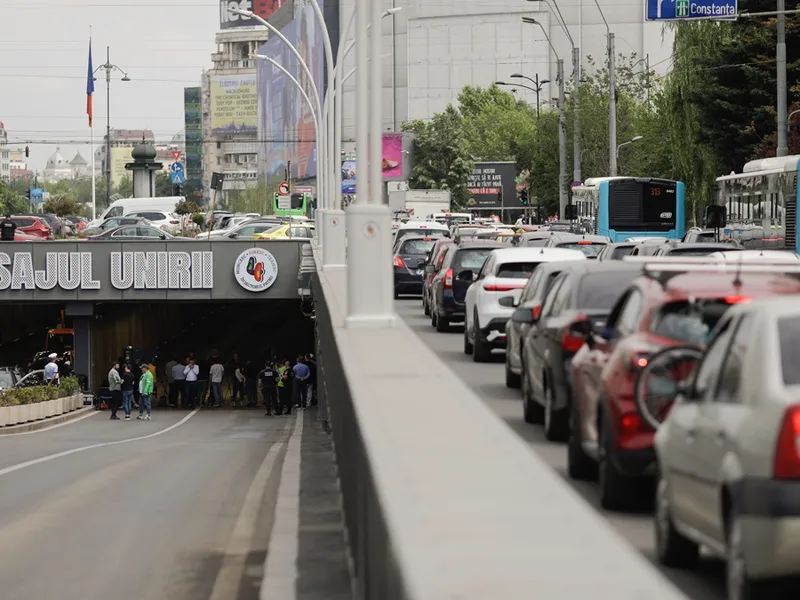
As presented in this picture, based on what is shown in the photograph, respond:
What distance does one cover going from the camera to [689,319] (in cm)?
1110

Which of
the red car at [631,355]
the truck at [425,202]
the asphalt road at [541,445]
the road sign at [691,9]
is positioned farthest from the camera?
the truck at [425,202]

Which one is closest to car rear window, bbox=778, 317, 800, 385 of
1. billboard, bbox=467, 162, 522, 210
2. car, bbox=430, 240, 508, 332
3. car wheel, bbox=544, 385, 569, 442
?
car wheel, bbox=544, 385, 569, 442

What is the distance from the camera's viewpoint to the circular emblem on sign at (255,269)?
217 feet

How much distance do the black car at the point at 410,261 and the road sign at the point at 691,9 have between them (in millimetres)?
7875

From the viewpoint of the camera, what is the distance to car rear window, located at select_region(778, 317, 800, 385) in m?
7.44

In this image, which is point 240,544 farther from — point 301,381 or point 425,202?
point 425,202

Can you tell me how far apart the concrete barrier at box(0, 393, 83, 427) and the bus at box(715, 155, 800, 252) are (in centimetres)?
2058

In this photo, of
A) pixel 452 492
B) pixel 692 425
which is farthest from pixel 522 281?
pixel 452 492

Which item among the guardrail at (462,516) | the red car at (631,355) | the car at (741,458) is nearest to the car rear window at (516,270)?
the red car at (631,355)

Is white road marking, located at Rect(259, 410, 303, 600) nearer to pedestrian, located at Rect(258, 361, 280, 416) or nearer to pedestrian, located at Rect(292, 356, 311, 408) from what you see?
pedestrian, located at Rect(258, 361, 280, 416)

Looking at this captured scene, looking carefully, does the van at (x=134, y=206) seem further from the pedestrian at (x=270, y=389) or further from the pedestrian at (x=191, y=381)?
the pedestrian at (x=270, y=389)

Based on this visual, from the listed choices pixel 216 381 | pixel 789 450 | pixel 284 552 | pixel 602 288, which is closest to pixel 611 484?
pixel 284 552

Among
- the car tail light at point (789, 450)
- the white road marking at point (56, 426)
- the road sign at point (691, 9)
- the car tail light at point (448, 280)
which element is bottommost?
the white road marking at point (56, 426)

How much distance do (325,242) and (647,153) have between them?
45.3 metres
